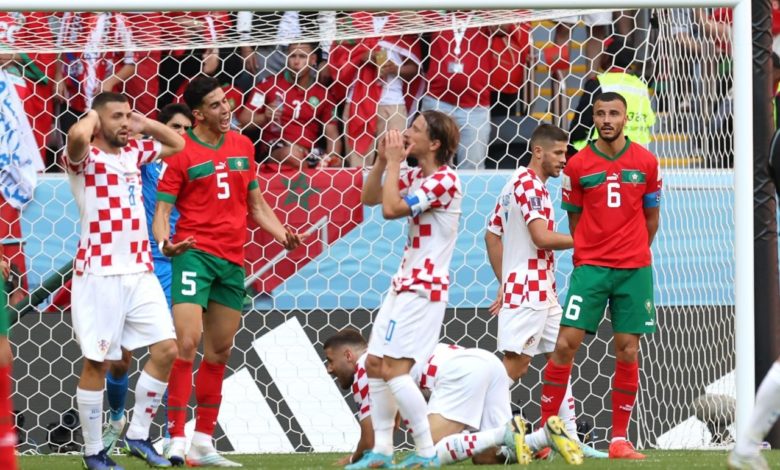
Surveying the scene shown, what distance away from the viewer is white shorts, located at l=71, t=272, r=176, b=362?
20.6ft

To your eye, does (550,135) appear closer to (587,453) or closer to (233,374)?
(587,453)

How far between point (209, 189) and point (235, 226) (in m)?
0.22

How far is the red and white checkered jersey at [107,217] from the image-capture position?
251 inches

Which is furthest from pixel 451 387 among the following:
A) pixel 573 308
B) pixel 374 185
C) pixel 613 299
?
pixel 613 299

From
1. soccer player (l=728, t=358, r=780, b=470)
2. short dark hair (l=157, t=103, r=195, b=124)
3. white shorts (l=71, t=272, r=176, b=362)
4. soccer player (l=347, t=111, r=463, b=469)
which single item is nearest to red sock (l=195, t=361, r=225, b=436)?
white shorts (l=71, t=272, r=176, b=362)

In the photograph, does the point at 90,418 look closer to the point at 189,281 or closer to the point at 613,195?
the point at 189,281

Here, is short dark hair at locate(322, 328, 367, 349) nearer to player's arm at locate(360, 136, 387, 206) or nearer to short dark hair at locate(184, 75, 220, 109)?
player's arm at locate(360, 136, 387, 206)

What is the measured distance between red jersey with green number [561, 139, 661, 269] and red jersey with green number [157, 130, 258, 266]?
5.61ft

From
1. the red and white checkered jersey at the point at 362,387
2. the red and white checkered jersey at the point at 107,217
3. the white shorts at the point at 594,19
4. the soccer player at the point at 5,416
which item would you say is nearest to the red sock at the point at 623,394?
the red and white checkered jersey at the point at 362,387

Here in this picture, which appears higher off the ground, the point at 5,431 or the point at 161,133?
the point at 161,133

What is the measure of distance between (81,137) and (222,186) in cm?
102

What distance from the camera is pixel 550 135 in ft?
24.2

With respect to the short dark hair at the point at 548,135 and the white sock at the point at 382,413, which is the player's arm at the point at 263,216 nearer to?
the white sock at the point at 382,413

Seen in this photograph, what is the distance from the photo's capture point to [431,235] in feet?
20.6
